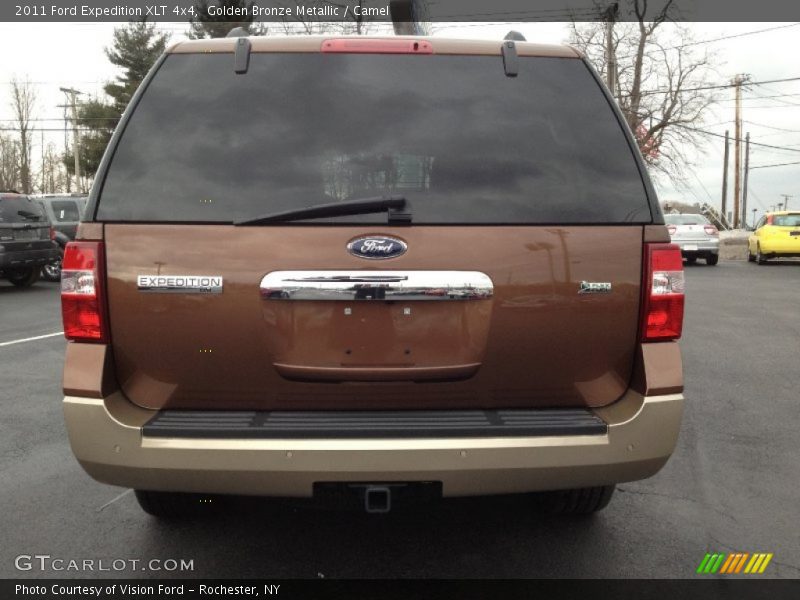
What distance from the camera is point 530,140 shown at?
2.65 meters

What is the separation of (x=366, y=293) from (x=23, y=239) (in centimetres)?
1451

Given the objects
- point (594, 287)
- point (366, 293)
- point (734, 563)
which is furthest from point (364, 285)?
point (734, 563)

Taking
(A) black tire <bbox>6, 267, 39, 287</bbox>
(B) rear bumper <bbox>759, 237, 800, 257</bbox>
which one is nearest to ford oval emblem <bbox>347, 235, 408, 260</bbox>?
(A) black tire <bbox>6, 267, 39, 287</bbox>

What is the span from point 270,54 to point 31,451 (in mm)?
3281

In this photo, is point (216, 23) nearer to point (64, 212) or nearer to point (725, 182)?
point (64, 212)

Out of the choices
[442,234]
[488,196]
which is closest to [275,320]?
[442,234]

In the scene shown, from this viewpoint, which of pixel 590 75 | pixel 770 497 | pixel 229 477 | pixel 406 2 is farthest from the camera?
pixel 406 2

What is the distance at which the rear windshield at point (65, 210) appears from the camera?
18.7m

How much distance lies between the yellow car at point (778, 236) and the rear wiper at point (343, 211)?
2220cm

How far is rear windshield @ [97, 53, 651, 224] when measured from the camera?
8.30 feet

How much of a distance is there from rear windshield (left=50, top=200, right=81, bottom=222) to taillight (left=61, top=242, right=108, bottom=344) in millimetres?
17746

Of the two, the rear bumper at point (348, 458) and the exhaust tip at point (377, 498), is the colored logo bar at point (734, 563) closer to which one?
the rear bumper at point (348, 458)

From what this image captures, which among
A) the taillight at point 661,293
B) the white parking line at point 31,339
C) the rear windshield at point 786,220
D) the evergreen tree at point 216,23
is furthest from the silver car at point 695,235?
the evergreen tree at point 216,23

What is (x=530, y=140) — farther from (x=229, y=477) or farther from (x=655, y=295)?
(x=229, y=477)
